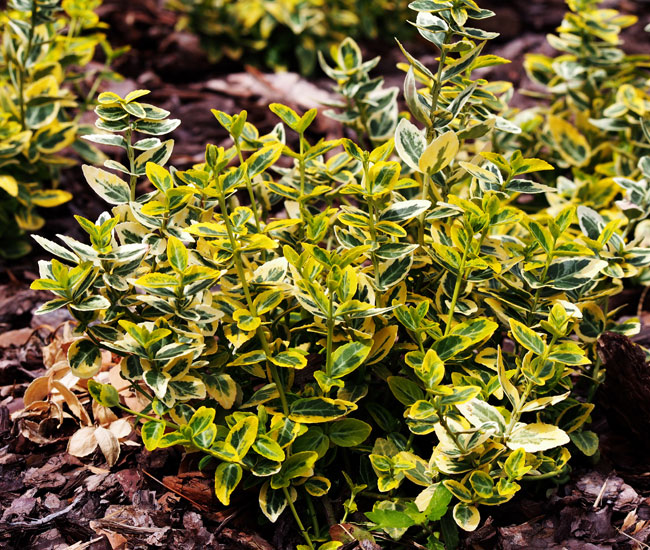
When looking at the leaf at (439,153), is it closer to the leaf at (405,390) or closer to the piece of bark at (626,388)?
the leaf at (405,390)

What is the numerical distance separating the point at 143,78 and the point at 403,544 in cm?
329

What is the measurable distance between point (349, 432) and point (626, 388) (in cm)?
86

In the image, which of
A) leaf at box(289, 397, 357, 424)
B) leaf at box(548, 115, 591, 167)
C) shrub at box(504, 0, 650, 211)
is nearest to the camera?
leaf at box(289, 397, 357, 424)

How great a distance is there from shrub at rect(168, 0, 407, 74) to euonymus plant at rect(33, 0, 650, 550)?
2.52 metres

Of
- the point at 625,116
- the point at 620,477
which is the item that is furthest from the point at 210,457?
the point at 625,116

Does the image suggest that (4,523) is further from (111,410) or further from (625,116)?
(625,116)

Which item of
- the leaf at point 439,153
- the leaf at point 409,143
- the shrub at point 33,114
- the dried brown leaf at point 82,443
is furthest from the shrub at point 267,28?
the dried brown leaf at point 82,443

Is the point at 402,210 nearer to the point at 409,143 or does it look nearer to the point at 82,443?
the point at 409,143

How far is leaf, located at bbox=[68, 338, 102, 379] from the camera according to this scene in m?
1.78

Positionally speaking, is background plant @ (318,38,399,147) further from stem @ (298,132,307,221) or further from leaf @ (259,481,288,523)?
leaf @ (259,481,288,523)

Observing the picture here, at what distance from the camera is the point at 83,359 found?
5.86 ft

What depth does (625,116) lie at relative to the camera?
2.83 meters

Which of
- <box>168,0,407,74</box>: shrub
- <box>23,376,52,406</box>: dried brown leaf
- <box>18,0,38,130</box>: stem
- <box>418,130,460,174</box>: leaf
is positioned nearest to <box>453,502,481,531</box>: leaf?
<box>418,130,460,174</box>: leaf

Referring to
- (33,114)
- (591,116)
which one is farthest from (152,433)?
(591,116)
